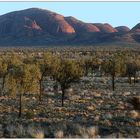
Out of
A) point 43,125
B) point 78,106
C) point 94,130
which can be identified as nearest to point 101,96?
point 78,106

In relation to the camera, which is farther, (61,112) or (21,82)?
(21,82)

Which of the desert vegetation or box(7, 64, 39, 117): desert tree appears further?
box(7, 64, 39, 117): desert tree

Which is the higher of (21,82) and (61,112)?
(21,82)

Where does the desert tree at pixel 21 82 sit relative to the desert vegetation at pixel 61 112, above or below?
above

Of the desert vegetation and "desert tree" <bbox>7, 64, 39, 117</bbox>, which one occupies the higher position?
"desert tree" <bbox>7, 64, 39, 117</bbox>

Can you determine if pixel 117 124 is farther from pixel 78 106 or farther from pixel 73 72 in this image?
pixel 73 72

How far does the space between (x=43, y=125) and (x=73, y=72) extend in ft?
59.5

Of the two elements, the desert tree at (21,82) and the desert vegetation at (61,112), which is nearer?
the desert vegetation at (61,112)

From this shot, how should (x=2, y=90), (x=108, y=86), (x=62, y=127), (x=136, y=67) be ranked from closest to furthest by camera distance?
1. (x=62, y=127)
2. (x=2, y=90)
3. (x=108, y=86)
4. (x=136, y=67)

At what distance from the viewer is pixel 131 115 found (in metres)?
30.5

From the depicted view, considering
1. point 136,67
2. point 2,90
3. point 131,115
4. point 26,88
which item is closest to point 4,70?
point 2,90

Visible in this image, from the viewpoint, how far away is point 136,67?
65.1m

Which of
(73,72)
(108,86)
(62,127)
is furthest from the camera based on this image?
(108,86)

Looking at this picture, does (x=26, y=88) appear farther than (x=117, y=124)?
Yes
